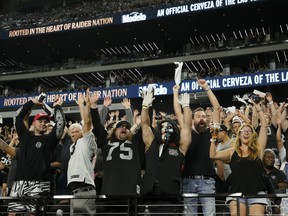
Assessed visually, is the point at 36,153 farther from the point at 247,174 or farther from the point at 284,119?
the point at 284,119

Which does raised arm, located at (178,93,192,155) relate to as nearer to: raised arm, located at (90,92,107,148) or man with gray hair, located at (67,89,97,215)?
raised arm, located at (90,92,107,148)

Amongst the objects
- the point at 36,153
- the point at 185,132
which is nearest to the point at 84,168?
the point at 36,153

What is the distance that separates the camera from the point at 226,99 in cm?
1980

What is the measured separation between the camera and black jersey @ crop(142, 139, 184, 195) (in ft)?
14.4

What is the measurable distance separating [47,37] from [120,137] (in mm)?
21606

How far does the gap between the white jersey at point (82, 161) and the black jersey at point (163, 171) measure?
2.13 feet

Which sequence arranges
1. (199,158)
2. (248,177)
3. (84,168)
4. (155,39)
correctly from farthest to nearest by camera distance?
(155,39), (199,158), (84,168), (248,177)

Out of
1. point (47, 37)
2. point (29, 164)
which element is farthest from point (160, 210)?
point (47, 37)

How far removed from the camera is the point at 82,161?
15.6 feet

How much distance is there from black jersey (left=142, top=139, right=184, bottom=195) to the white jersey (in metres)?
0.65

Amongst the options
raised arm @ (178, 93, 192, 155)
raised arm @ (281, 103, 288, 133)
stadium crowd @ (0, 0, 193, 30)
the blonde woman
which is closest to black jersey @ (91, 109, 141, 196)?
raised arm @ (178, 93, 192, 155)

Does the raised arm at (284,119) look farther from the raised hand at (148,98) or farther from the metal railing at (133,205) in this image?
the raised hand at (148,98)

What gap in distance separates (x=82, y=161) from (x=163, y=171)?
0.91 metres

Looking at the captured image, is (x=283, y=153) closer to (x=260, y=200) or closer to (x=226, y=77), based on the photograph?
(x=260, y=200)
